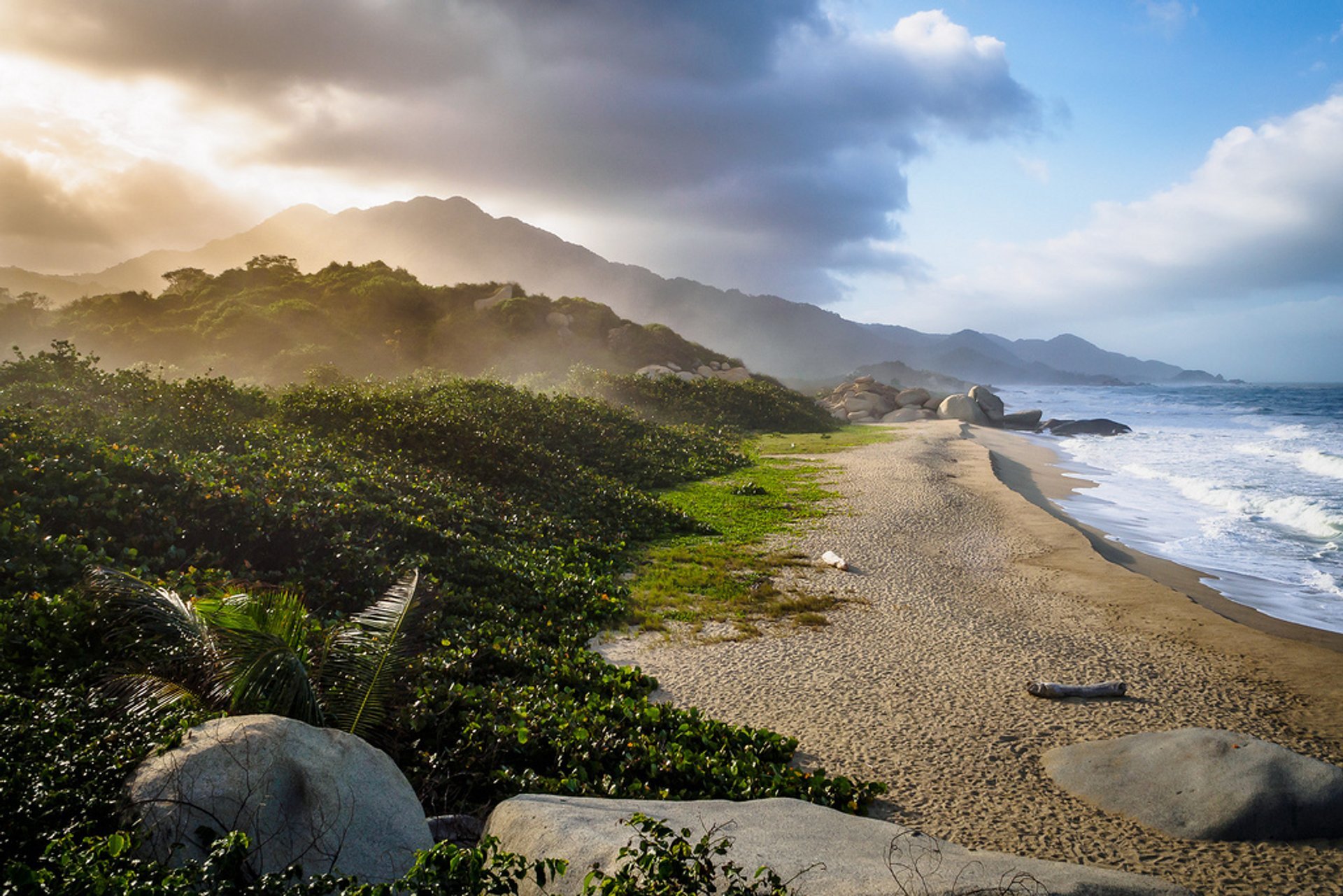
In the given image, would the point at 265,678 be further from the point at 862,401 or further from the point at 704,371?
the point at 862,401

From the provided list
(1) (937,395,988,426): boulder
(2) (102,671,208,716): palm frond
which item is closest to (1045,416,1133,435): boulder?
(1) (937,395,988,426): boulder

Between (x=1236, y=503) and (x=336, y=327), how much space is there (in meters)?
40.6

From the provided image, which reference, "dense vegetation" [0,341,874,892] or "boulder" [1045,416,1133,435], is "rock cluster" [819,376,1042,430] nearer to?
"boulder" [1045,416,1133,435]

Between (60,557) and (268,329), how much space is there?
35.7 metres

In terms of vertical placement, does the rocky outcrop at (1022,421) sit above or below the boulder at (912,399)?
below

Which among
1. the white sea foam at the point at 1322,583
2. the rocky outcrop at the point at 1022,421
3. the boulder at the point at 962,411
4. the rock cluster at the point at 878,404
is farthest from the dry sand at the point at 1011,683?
the rocky outcrop at the point at 1022,421

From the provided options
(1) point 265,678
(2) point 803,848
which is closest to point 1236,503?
(2) point 803,848

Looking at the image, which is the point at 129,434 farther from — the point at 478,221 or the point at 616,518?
the point at 478,221

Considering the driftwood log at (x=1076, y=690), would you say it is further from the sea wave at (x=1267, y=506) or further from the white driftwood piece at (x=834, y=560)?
the sea wave at (x=1267, y=506)

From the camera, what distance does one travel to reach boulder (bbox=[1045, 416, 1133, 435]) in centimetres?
4412

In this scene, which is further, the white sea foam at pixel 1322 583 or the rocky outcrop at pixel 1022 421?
the rocky outcrop at pixel 1022 421

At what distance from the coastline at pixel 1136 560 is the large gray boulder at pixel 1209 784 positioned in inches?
186

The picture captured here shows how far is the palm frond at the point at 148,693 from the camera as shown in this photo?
4.31 metres

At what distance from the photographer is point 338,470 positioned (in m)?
11.2
